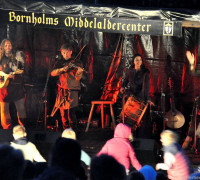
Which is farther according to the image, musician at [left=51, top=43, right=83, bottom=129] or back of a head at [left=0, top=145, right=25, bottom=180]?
musician at [left=51, top=43, right=83, bottom=129]

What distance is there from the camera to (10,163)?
3.48m

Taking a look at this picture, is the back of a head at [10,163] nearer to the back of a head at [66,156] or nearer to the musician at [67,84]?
the back of a head at [66,156]

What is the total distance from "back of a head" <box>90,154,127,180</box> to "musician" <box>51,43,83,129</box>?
8.86m

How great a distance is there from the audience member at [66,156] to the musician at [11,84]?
26.3 feet

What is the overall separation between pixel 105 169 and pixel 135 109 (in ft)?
27.3

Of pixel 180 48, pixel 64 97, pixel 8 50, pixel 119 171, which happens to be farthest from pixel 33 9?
pixel 119 171

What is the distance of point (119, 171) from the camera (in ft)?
12.6

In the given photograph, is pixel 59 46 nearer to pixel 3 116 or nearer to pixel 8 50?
pixel 8 50

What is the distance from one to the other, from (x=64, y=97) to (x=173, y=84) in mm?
3065

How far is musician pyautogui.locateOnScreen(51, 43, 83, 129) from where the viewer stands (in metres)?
12.7

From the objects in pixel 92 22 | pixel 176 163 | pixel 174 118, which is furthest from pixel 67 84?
pixel 176 163

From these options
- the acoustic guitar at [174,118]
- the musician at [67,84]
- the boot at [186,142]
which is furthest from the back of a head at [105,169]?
the musician at [67,84]

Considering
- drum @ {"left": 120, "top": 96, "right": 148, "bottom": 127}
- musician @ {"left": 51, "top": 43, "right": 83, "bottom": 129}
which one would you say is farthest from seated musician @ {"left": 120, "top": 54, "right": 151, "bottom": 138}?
musician @ {"left": 51, "top": 43, "right": 83, "bottom": 129}

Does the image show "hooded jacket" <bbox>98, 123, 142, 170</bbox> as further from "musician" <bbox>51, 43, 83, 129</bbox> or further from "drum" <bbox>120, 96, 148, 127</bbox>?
"musician" <bbox>51, 43, 83, 129</bbox>
